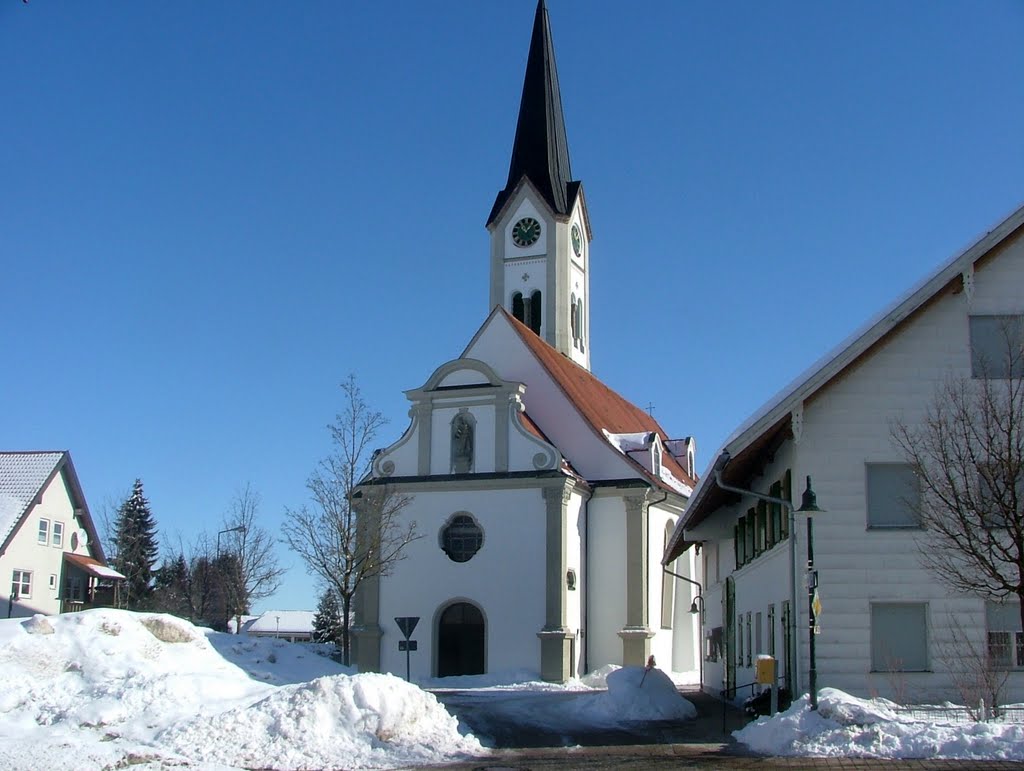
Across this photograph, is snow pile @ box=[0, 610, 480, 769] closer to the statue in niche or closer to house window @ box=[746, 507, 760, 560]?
house window @ box=[746, 507, 760, 560]

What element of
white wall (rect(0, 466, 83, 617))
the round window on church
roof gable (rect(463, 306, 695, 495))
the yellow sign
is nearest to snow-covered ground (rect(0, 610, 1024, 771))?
the yellow sign

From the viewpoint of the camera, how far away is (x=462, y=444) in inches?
1591

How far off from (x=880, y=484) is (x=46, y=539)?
36453mm

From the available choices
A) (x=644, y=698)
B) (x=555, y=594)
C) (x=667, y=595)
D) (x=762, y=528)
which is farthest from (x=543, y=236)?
(x=644, y=698)

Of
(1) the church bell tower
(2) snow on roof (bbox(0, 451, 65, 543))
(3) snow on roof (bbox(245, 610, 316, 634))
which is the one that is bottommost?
(3) snow on roof (bbox(245, 610, 316, 634))

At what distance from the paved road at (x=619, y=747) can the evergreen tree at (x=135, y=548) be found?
4422 cm

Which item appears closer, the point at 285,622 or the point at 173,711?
the point at 173,711

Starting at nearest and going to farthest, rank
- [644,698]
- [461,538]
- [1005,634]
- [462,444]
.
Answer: [1005,634] < [644,698] < [461,538] < [462,444]

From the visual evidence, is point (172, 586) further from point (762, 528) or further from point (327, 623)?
point (762, 528)

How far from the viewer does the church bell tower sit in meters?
54.4

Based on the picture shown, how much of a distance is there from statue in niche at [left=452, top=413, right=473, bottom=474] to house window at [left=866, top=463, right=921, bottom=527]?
20.9 meters

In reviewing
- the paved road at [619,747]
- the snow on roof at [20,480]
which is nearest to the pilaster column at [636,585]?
the paved road at [619,747]

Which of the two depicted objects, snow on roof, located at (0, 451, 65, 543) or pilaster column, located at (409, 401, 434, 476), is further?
snow on roof, located at (0, 451, 65, 543)

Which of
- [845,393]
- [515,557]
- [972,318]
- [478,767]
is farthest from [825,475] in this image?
[515,557]
